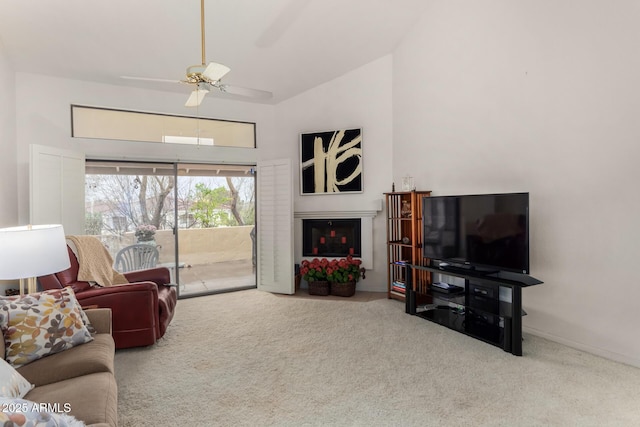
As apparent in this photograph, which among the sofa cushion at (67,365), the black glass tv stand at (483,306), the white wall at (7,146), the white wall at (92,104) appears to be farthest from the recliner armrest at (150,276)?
the black glass tv stand at (483,306)

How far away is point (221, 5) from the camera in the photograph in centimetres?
335

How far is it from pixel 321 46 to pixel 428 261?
9.73ft

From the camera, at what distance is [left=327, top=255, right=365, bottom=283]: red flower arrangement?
5.04 metres

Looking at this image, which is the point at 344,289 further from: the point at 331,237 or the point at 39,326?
the point at 39,326

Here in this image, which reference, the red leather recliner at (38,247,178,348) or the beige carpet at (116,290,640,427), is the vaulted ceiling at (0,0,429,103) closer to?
the red leather recliner at (38,247,178,348)

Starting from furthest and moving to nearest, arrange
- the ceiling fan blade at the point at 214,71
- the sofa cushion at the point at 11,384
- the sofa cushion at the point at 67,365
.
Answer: the ceiling fan blade at the point at 214,71 → the sofa cushion at the point at 67,365 → the sofa cushion at the point at 11,384

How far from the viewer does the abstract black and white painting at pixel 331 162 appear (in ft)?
17.4

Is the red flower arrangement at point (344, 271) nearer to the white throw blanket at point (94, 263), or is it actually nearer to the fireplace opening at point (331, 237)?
the fireplace opening at point (331, 237)

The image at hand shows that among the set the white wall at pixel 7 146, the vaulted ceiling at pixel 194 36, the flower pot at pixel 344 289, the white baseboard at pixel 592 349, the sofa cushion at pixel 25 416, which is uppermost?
the vaulted ceiling at pixel 194 36

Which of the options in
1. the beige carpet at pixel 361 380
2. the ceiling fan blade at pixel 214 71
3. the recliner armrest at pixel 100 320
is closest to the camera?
the beige carpet at pixel 361 380

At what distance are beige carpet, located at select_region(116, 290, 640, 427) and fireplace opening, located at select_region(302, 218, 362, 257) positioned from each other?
1.70 metres

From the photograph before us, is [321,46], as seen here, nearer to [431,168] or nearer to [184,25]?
[184,25]

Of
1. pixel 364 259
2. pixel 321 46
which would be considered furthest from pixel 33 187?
pixel 364 259

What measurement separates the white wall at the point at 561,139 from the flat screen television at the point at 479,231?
0.35 m
